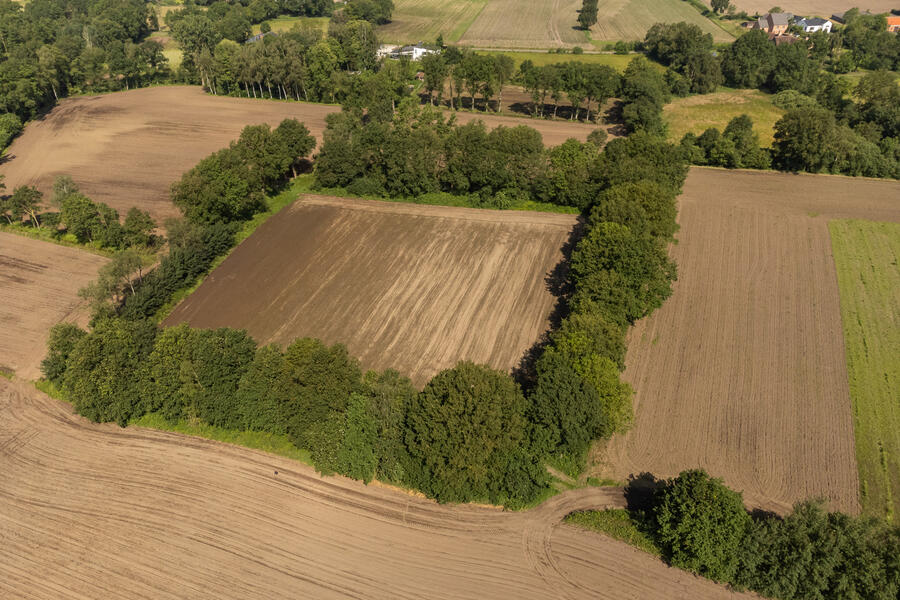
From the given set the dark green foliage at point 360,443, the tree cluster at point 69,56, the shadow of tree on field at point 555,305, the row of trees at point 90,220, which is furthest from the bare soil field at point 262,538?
the tree cluster at point 69,56

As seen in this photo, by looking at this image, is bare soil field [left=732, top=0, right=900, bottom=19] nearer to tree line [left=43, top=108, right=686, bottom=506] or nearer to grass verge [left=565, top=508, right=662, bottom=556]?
tree line [left=43, top=108, right=686, bottom=506]

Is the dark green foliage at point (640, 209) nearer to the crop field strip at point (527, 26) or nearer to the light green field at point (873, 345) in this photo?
the light green field at point (873, 345)

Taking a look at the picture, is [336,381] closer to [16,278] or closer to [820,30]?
[16,278]

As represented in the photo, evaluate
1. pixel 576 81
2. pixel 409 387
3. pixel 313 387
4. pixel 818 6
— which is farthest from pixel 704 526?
pixel 818 6

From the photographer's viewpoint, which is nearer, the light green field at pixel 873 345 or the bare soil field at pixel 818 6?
the light green field at pixel 873 345

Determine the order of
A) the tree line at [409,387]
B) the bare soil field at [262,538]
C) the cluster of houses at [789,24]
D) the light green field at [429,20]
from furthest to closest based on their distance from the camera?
the light green field at [429,20]
the cluster of houses at [789,24]
the tree line at [409,387]
the bare soil field at [262,538]

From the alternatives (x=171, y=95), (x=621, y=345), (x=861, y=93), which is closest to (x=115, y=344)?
(x=621, y=345)
